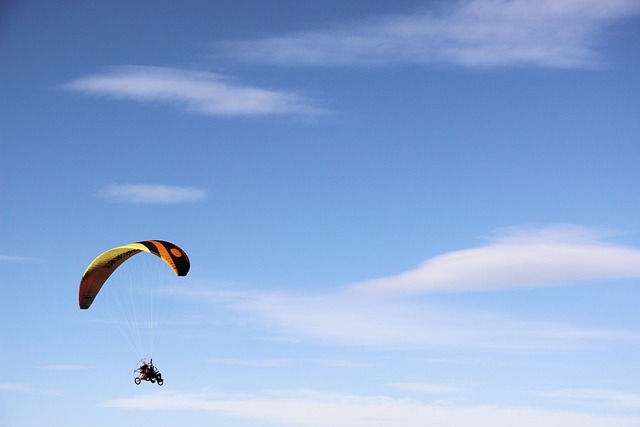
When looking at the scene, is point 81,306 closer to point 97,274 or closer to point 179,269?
point 97,274

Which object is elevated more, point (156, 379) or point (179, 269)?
point (179, 269)

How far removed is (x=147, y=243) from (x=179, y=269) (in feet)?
14.8

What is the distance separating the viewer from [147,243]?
76750mm

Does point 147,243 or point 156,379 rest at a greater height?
point 147,243

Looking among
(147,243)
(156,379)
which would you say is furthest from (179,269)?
(156,379)

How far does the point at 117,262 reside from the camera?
270ft

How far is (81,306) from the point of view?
269 feet

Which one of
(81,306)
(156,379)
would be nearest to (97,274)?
(81,306)

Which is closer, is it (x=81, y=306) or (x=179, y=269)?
(x=179, y=269)

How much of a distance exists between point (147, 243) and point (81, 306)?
9.61 metres

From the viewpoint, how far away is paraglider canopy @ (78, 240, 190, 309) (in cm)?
7412

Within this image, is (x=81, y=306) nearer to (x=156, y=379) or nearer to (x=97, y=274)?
(x=97, y=274)

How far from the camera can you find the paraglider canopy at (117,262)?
243 ft

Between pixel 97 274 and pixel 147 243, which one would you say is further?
pixel 97 274
